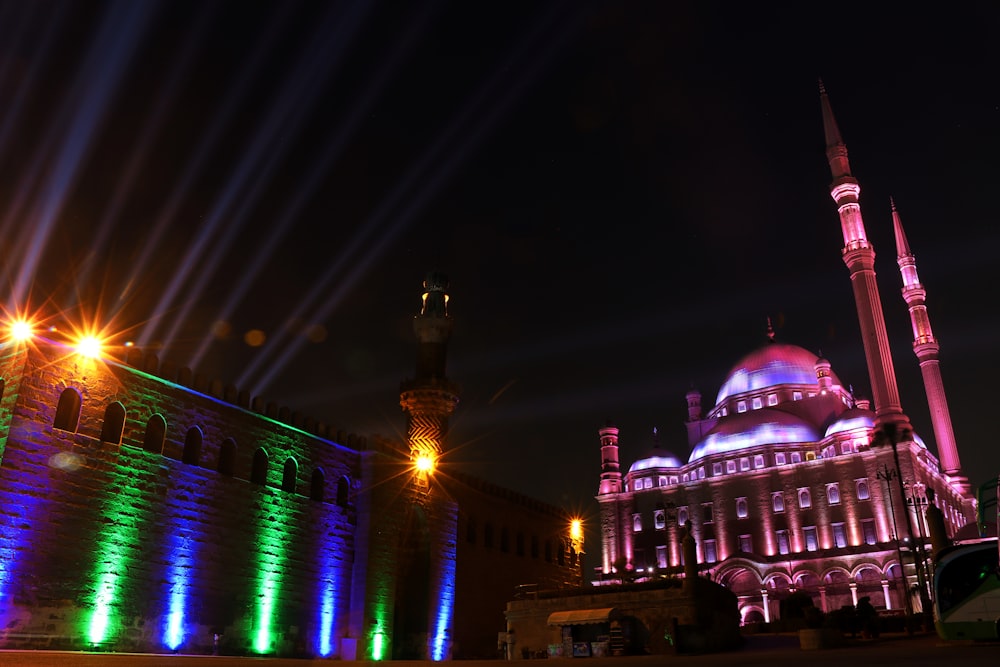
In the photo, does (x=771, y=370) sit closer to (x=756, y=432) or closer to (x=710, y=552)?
(x=756, y=432)

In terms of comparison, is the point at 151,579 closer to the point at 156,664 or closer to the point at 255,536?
the point at 255,536

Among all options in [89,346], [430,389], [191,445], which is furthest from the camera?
[430,389]

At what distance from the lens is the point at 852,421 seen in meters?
47.9

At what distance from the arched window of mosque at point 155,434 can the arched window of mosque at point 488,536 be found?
14833mm

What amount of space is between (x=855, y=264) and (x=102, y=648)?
45.4 metres

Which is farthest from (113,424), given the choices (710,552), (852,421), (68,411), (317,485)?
(852,421)

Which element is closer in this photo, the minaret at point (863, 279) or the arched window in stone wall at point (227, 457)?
the arched window in stone wall at point (227, 457)

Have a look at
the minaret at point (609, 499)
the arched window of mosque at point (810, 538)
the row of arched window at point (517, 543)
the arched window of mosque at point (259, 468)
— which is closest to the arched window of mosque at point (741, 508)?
the arched window of mosque at point (810, 538)

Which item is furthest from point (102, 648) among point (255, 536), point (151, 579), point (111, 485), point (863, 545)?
point (863, 545)

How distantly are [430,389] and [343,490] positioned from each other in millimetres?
6045

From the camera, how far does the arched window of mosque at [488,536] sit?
31.1m

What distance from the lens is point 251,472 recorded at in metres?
21.8

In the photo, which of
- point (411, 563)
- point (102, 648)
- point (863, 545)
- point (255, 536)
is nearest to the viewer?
point (102, 648)

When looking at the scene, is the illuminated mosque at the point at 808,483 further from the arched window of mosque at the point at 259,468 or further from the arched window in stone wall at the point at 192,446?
the arched window in stone wall at the point at 192,446
